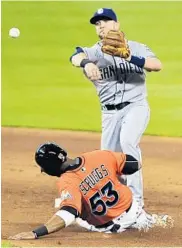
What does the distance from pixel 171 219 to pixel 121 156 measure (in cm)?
93

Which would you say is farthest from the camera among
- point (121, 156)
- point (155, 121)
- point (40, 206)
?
point (155, 121)

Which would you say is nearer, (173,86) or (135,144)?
(135,144)

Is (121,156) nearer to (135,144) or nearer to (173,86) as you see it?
(135,144)

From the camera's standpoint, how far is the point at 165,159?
11.5 m

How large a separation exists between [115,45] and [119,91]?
59cm

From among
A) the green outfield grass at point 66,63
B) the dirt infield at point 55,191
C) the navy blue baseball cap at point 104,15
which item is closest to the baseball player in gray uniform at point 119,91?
the navy blue baseball cap at point 104,15

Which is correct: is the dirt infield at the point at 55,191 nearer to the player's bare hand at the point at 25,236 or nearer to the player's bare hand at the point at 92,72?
the player's bare hand at the point at 25,236

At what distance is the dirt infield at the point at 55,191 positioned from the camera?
22.7ft

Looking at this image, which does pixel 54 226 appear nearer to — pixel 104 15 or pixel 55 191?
pixel 104 15

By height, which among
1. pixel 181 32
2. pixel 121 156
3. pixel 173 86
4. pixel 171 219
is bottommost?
pixel 171 219

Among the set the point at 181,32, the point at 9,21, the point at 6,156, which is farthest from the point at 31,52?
the point at 6,156

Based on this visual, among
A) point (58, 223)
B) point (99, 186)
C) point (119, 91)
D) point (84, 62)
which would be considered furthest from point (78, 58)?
point (58, 223)

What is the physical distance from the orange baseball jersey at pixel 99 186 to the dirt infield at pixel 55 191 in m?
0.19

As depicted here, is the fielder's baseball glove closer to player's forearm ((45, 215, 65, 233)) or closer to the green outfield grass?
player's forearm ((45, 215, 65, 233))
